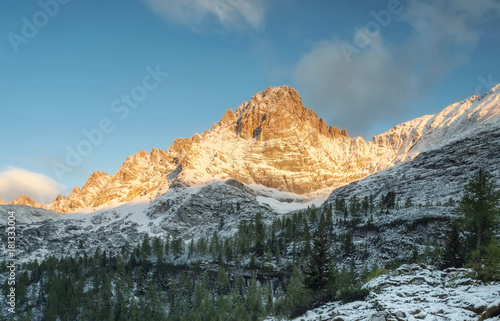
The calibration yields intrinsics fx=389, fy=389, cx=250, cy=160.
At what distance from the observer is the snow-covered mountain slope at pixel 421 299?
26.2 m

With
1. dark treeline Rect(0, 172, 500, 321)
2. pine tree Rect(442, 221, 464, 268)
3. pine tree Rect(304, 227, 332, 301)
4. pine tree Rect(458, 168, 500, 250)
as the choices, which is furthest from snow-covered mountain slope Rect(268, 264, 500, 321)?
dark treeline Rect(0, 172, 500, 321)

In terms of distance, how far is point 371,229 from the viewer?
458ft

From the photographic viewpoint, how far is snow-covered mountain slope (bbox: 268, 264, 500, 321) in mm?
26250

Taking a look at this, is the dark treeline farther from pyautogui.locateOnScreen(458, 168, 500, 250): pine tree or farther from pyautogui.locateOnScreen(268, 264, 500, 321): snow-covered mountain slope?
pyautogui.locateOnScreen(268, 264, 500, 321): snow-covered mountain slope

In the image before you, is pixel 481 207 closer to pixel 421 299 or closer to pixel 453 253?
pixel 453 253

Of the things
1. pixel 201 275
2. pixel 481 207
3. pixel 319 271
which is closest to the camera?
pixel 319 271

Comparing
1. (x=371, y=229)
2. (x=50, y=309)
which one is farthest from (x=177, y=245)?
(x=371, y=229)

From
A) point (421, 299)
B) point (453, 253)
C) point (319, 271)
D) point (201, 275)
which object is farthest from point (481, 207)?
point (201, 275)

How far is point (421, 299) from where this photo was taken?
98.0 feet

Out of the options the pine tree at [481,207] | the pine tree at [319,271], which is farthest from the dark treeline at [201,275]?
the pine tree at [319,271]

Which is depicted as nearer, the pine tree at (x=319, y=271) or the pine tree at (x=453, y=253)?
the pine tree at (x=319, y=271)

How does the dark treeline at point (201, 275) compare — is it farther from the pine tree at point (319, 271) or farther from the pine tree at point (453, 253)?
the pine tree at point (319, 271)

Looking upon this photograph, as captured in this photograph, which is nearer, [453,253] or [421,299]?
[421,299]

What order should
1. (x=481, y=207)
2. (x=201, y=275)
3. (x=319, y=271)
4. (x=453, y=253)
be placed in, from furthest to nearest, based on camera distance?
(x=201, y=275)
(x=481, y=207)
(x=453, y=253)
(x=319, y=271)
